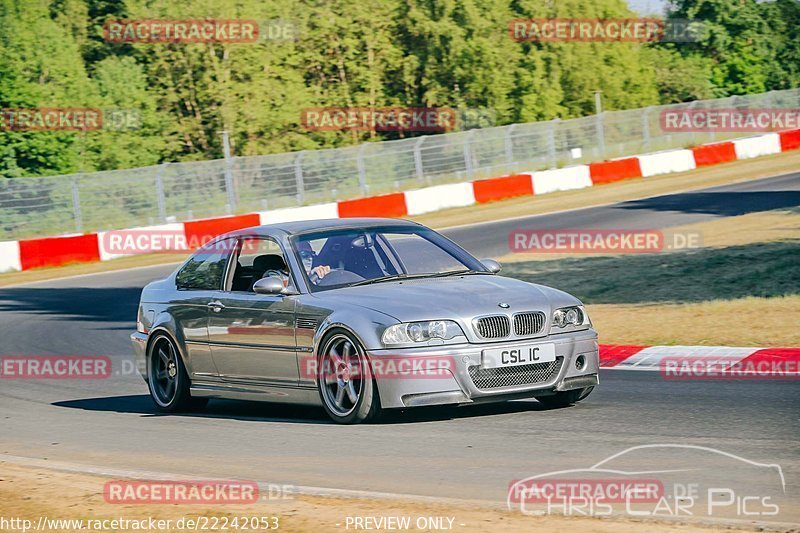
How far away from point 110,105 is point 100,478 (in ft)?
157

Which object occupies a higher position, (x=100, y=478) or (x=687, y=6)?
(x=687, y=6)

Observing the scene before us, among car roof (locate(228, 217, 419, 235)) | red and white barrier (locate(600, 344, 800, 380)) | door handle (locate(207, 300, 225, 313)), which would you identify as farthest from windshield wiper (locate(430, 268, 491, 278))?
red and white barrier (locate(600, 344, 800, 380))

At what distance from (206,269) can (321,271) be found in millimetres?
1474

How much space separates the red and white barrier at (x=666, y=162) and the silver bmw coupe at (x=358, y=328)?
30.5 metres

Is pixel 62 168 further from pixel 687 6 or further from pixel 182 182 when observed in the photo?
pixel 687 6

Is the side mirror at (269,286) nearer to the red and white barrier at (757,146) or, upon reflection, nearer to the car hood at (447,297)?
the car hood at (447,297)

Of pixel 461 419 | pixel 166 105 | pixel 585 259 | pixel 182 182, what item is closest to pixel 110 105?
pixel 166 105

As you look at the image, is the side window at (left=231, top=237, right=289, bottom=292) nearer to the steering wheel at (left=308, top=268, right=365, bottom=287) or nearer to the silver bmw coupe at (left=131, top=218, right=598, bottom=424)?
the silver bmw coupe at (left=131, top=218, right=598, bottom=424)

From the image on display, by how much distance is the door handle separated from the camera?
10086mm

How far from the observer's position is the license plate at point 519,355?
8.48 m

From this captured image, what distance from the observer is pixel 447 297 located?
28.7 feet

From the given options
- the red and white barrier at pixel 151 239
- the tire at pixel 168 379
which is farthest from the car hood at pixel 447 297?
the red and white barrier at pixel 151 239

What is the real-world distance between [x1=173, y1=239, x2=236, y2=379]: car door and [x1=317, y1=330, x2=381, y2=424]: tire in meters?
1.47

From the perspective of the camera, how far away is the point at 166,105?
54.8m
